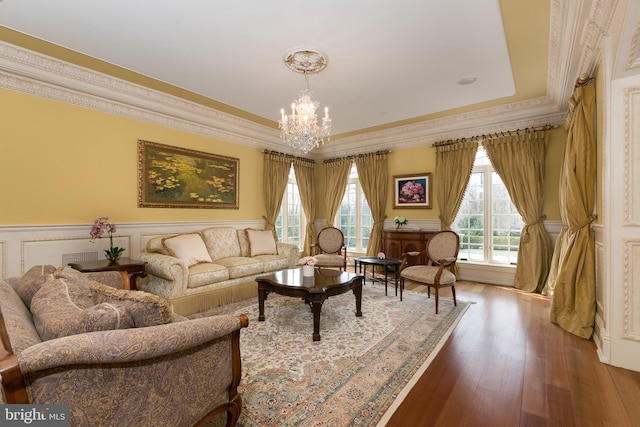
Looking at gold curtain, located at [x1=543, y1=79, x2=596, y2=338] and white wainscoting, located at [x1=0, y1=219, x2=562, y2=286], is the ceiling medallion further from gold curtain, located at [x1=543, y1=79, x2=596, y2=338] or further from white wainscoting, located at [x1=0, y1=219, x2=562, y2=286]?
white wainscoting, located at [x1=0, y1=219, x2=562, y2=286]

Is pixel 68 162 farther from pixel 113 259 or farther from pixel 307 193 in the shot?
pixel 307 193

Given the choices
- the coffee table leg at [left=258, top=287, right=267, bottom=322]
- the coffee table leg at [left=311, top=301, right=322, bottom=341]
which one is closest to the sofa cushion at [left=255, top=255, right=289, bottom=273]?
the coffee table leg at [left=258, top=287, right=267, bottom=322]

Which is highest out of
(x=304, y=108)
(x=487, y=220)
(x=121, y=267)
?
(x=304, y=108)

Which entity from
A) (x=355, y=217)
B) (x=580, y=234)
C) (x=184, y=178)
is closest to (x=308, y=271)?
(x=184, y=178)

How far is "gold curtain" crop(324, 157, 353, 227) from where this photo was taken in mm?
7074

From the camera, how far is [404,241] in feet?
18.8

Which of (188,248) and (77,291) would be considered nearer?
(77,291)

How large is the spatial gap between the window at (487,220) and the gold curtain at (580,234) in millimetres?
1924

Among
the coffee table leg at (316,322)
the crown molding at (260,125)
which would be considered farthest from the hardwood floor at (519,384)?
the crown molding at (260,125)

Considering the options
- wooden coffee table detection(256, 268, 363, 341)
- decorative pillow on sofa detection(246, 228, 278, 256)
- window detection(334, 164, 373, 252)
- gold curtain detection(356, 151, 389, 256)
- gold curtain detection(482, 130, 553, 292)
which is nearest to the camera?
wooden coffee table detection(256, 268, 363, 341)

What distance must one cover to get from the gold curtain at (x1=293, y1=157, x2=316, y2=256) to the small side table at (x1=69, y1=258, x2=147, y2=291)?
4.01 m

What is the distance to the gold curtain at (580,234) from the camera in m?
3.09

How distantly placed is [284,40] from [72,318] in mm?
2945

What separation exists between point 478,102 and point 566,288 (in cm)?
306
